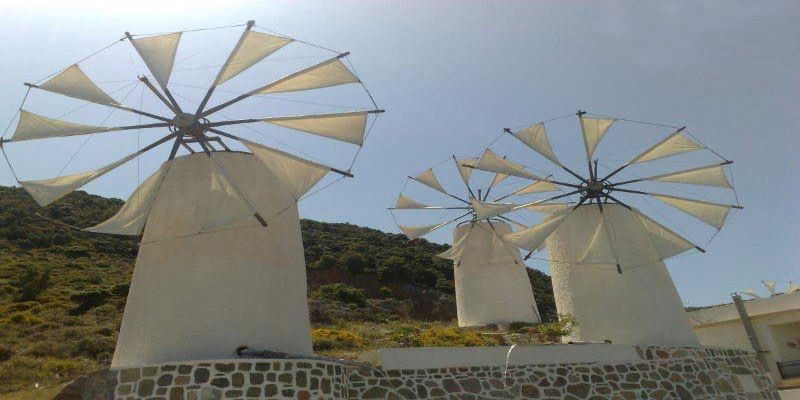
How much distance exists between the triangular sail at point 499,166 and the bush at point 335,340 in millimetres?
5668

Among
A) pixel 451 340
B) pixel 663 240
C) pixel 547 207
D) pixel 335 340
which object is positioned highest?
pixel 547 207

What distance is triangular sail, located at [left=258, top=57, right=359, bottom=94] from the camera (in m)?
9.95

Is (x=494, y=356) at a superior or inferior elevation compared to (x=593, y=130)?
inferior

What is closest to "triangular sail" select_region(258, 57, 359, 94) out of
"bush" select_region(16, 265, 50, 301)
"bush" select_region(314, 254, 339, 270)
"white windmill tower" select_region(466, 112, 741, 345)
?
"white windmill tower" select_region(466, 112, 741, 345)

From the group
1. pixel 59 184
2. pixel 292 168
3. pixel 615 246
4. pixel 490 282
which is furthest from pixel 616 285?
pixel 59 184

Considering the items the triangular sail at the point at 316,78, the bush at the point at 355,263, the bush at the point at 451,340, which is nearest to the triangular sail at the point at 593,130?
the bush at the point at 451,340

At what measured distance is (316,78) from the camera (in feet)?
33.0

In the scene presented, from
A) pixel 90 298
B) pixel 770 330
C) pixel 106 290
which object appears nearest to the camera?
pixel 770 330

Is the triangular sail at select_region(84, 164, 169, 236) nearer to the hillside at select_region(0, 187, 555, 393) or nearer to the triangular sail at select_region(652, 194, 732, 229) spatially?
the hillside at select_region(0, 187, 555, 393)

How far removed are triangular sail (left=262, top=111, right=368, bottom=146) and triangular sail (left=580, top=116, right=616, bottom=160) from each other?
6.56 meters

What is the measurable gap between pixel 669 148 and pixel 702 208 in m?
1.71

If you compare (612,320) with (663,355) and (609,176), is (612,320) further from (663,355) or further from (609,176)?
(609,176)

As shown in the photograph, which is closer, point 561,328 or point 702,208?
point 561,328

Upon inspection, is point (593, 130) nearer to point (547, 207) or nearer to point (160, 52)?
point (547, 207)
